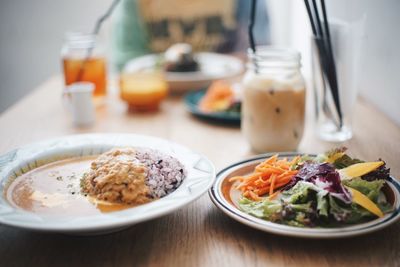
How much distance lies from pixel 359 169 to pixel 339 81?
51 centimetres

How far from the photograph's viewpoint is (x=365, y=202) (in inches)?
35.2

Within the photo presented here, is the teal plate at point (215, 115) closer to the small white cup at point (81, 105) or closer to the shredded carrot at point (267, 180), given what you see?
the small white cup at point (81, 105)

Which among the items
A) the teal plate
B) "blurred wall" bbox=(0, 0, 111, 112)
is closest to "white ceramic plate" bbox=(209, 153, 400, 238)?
the teal plate

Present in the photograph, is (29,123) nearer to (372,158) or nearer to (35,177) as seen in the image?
(35,177)

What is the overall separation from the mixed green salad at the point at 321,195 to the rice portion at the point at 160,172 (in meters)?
0.14

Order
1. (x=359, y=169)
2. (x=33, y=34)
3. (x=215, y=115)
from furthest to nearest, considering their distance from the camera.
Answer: (x=33, y=34)
(x=215, y=115)
(x=359, y=169)

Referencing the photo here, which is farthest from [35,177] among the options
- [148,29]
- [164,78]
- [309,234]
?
[148,29]

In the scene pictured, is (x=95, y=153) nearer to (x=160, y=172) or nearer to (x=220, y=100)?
(x=160, y=172)

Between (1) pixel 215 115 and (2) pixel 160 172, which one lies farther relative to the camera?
(1) pixel 215 115

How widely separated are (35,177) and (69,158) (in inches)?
4.9

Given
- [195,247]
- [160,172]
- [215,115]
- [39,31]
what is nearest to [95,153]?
[160,172]

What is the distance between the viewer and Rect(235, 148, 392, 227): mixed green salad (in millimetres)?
888

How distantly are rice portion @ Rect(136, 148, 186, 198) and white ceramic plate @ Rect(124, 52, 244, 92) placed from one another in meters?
0.97

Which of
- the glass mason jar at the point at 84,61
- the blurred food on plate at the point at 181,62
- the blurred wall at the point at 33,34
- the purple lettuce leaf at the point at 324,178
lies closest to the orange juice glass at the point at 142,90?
the glass mason jar at the point at 84,61
